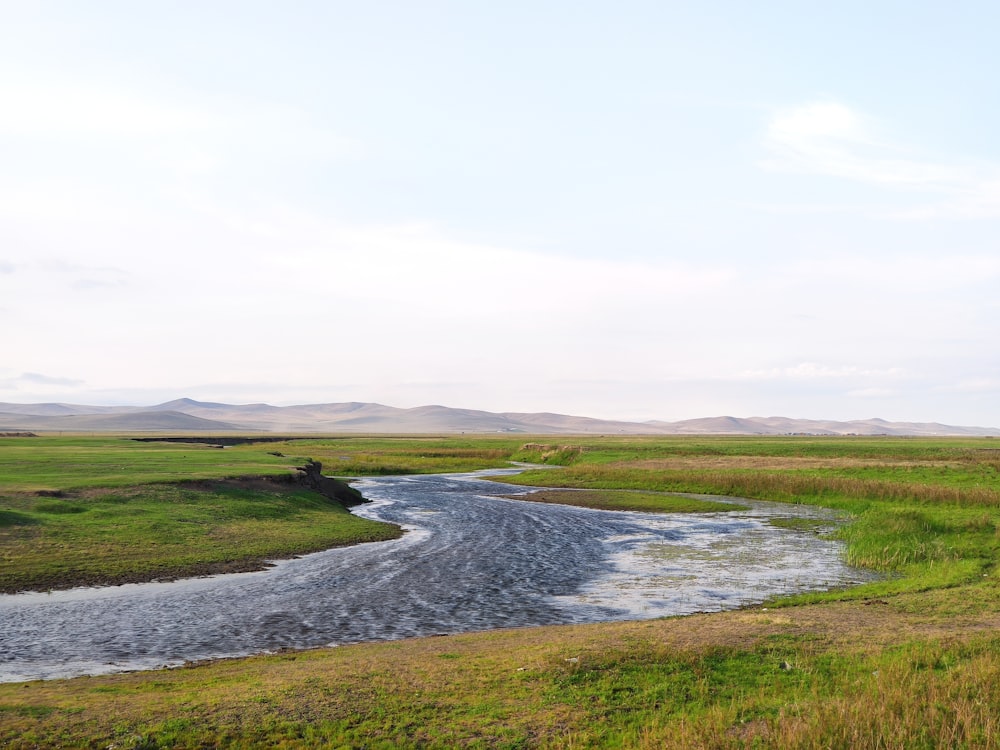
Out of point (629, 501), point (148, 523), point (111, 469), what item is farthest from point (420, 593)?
point (629, 501)

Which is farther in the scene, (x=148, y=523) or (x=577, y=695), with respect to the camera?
(x=148, y=523)

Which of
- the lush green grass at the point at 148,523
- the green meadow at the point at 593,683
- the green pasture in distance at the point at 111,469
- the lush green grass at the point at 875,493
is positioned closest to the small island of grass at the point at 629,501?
the lush green grass at the point at 875,493

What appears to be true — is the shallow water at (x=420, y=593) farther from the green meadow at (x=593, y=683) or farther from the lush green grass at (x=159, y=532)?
the green meadow at (x=593, y=683)

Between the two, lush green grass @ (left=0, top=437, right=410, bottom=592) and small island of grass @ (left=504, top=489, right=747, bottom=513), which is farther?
small island of grass @ (left=504, top=489, right=747, bottom=513)

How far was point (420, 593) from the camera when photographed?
2553 cm

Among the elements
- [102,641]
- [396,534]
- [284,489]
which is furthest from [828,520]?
[102,641]

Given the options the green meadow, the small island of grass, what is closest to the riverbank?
the green meadow

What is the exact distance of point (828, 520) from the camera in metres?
46.1

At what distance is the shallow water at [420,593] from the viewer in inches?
752

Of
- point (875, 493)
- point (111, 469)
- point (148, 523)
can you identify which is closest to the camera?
point (148, 523)

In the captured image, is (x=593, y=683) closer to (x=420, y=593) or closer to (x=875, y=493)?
(x=420, y=593)

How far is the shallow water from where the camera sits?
62.7 ft

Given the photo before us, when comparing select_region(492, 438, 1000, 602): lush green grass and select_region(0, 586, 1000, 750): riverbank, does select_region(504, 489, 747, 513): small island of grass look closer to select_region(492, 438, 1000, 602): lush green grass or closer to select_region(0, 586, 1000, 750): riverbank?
select_region(492, 438, 1000, 602): lush green grass

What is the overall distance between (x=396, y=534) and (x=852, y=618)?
25355 mm
